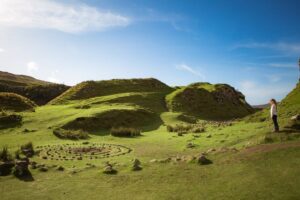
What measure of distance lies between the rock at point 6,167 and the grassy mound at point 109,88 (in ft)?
135

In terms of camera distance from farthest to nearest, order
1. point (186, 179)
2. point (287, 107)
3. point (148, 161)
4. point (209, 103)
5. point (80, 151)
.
Result: point (209, 103) < point (287, 107) < point (80, 151) < point (148, 161) < point (186, 179)

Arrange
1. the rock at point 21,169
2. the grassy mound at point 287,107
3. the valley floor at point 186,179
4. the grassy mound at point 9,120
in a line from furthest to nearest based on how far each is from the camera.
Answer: the grassy mound at point 9,120 → the grassy mound at point 287,107 → the rock at point 21,169 → the valley floor at point 186,179

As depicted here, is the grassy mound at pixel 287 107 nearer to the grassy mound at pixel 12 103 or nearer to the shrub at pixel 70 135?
the shrub at pixel 70 135

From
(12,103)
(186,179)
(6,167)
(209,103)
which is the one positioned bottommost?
(6,167)

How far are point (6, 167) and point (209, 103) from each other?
4725 centimetres

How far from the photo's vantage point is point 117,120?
41188 millimetres

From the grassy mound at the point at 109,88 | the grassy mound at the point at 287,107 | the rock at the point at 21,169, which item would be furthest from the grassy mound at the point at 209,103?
the rock at the point at 21,169

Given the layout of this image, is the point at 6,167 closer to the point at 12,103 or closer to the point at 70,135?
the point at 70,135

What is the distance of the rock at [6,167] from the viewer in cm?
1711

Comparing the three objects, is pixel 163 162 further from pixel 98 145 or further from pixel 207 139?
pixel 98 145

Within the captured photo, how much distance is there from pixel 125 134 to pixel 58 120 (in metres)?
10.5

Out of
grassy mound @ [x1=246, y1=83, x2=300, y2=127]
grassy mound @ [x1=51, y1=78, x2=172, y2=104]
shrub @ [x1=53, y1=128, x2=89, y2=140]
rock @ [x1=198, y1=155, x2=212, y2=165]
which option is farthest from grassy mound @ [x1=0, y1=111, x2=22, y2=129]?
rock @ [x1=198, y1=155, x2=212, y2=165]

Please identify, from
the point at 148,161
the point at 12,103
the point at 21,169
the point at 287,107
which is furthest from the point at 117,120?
the point at 21,169

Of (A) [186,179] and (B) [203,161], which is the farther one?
(B) [203,161]
